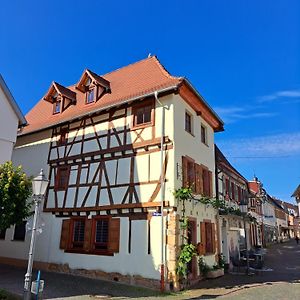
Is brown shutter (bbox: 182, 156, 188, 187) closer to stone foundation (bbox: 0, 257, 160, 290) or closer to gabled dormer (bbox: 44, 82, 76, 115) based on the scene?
stone foundation (bbox: 0, 257, 160, 290)

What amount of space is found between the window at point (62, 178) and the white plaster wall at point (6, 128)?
3.77 m

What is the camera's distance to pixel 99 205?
14.6 metres

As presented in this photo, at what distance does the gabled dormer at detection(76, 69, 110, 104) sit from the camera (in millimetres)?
16953

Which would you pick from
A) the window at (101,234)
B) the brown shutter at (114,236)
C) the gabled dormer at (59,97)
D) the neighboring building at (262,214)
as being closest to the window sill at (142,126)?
the brown shutter at (114,236)

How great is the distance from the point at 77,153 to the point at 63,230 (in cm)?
A: 382

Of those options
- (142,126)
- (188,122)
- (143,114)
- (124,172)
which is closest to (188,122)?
(188,122)

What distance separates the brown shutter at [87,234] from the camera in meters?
14.5

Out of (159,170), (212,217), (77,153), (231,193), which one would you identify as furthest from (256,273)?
(77,153)

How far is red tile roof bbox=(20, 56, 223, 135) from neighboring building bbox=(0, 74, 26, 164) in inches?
126

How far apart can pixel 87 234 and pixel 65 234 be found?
1428 mm

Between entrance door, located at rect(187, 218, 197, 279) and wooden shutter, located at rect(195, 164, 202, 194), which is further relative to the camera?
wooden shutter, located at rect(195, 164, 202, 194)

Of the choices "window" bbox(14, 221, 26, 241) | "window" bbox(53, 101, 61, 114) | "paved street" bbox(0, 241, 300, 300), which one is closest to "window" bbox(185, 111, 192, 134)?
"paved street" bbox(0, 241, 300, 300)

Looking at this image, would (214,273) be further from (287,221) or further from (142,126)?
(287,221)

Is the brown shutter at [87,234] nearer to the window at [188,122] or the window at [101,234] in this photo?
the window at [101,234]
